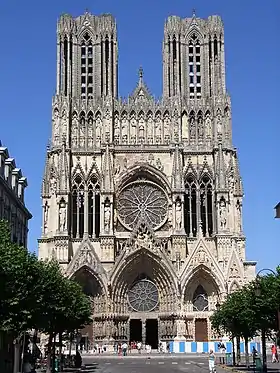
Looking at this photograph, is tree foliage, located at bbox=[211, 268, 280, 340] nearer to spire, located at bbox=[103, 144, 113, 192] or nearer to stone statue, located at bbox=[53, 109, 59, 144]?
spire, located at bbox=[103, 144, 113, 192]

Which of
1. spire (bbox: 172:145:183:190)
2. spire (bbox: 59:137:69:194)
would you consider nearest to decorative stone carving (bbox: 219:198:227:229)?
spire (bbox: 172:145:183:190)

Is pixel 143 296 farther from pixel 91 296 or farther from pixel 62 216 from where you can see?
pixel 62 216

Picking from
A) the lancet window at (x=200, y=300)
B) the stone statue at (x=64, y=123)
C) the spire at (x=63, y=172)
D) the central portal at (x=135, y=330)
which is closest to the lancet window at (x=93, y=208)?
the spire at (x=63, y=172)

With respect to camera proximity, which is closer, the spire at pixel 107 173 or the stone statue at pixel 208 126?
the spire at pixel 107 173

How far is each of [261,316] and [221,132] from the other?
127 ft

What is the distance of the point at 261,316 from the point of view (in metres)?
41.8

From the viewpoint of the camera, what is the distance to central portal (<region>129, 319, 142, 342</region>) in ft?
254

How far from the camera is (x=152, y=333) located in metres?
78.9

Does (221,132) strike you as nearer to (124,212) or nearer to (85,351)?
(124,212)

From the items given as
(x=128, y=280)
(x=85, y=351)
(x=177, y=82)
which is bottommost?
(x=85, y=351)

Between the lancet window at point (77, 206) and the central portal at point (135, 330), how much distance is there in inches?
411

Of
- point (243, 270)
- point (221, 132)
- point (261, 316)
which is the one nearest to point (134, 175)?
point (221, 132)

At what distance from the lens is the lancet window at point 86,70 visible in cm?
8044

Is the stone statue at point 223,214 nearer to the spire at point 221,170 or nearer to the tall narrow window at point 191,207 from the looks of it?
the spire at point 221,170
